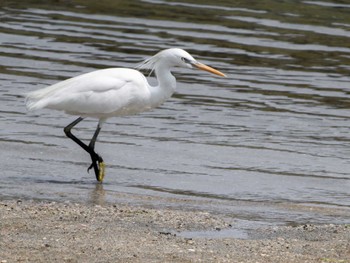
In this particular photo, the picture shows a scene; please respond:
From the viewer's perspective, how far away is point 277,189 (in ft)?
34.4

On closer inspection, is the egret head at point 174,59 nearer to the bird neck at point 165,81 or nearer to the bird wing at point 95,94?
the bird neck at point 165,81

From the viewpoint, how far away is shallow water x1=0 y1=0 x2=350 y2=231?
10.4m

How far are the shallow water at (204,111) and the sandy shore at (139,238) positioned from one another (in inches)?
26.5

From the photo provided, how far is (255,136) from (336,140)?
943mm

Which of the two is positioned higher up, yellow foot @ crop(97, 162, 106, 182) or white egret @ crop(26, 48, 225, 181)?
white egret @ crop(26, 48, 225, 181)

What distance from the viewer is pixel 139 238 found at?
24.8ft

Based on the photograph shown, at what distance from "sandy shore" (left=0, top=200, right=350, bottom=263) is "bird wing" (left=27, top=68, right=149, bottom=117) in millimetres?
1921

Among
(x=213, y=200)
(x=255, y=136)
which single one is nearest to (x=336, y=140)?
(x=255, y=136)

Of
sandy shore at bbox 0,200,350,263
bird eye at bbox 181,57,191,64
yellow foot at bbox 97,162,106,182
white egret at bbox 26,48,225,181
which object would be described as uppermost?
bird eye at bbox 181,57,191,64

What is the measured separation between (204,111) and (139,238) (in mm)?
6630

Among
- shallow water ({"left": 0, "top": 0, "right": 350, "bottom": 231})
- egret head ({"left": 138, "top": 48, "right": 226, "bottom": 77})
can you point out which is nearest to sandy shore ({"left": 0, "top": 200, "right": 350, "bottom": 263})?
shallow water ({"left": 0, "top": 0, "right": 350, "bottom": 231})

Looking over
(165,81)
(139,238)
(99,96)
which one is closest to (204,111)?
(165,81)

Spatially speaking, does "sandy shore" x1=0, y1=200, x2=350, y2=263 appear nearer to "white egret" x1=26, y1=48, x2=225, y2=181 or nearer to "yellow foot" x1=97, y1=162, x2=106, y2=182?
"yellow foot" x1=97, y1=162, x2=106, y2=182

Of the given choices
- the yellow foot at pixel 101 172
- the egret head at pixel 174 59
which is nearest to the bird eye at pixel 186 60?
the egret head at pixel 174 59
